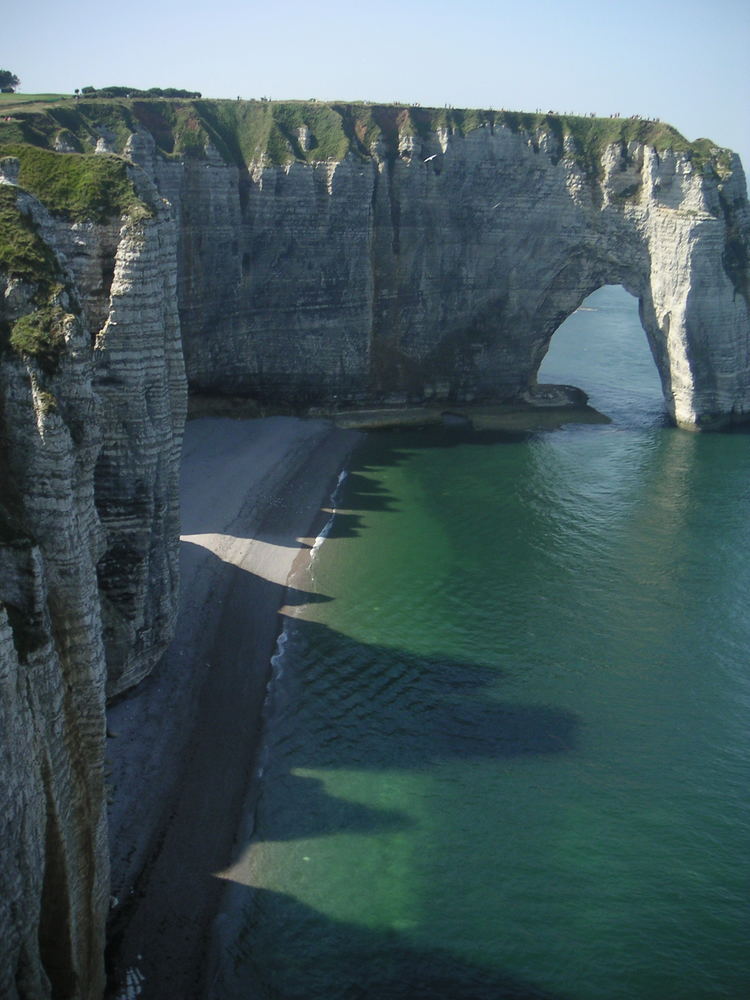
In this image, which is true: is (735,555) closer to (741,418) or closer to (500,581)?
(500,581)

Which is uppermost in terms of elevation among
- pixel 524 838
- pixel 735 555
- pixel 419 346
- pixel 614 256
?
pixel 614 256

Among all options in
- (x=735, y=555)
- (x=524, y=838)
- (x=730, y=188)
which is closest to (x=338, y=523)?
(x=735, y=555)

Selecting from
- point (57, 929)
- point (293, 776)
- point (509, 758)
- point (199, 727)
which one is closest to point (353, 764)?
point (293, 776)

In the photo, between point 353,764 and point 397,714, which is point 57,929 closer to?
point 353,764

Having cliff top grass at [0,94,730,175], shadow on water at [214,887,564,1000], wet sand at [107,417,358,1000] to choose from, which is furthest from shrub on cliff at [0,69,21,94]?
shadow on water at [214,887,564,1000]

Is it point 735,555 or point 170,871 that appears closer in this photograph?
point 170,871

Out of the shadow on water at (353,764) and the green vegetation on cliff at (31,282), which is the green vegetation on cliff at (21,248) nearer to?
the green vegetation on cliff at (31,282)

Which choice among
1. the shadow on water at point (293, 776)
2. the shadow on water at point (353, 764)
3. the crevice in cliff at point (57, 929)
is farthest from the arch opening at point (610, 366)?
the crevice in cliff at point (57, 929)

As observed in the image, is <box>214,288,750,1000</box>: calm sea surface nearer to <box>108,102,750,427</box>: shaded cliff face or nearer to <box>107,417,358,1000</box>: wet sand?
<box>107,417,358,1000</box>: wet sand
